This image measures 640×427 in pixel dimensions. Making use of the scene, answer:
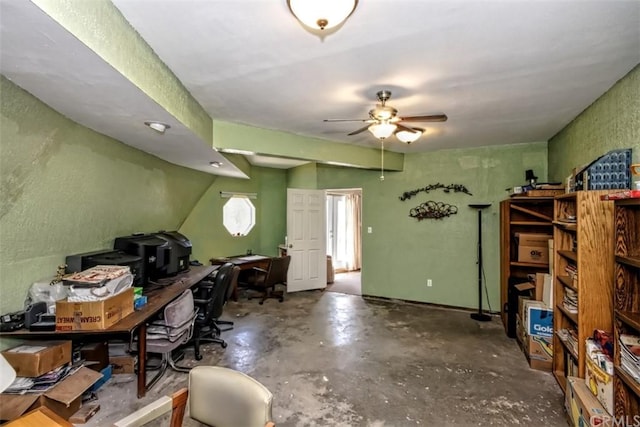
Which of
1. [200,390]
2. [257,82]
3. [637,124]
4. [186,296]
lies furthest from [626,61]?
[186,296]

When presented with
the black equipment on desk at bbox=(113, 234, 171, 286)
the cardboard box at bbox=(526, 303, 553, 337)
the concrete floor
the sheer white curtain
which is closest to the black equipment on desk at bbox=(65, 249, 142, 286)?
the black equipment on desk at bbox=(113, 234, 171, 286)

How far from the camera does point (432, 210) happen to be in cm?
517

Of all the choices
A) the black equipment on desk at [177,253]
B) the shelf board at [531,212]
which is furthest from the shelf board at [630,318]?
the black equipment on desk at [177,253]

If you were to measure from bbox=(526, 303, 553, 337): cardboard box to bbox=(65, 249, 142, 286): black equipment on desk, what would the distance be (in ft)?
12.6

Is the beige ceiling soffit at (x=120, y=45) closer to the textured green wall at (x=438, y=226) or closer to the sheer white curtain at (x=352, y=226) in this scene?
the textured green wall at (x=438, y=226)

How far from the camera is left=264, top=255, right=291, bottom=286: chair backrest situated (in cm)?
522

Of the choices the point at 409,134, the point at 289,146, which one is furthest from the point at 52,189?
the point at 409,134

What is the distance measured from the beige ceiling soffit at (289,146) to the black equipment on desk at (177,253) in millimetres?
1433

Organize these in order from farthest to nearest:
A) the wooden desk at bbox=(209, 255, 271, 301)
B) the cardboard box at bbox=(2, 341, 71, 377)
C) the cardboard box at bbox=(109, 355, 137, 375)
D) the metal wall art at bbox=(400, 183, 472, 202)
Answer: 1. the wooden desk at bbox=(209, 255, 271, 301)
2. the metal wall art at bbox=(400, 183, 472, 202)
3. the cardboard box at bbox=(109, 355, 137, 375)
4. the cardboard box at bbox=(2, 341, 71, 377)

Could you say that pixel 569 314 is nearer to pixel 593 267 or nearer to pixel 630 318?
pixel 593 267

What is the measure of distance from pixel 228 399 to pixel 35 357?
62.5 inches

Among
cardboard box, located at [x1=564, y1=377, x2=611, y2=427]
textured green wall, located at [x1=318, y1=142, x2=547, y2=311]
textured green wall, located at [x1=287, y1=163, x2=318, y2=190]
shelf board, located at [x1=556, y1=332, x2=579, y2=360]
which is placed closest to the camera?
cardboard box, located at [x1=564, y1=377, x2=611, y2=427]

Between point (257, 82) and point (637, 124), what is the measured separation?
2696 mm

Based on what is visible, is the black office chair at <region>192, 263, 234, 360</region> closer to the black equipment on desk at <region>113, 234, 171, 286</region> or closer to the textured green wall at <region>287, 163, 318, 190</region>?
the black equipment on desk at <region>113, 234, 171, 286</region>
